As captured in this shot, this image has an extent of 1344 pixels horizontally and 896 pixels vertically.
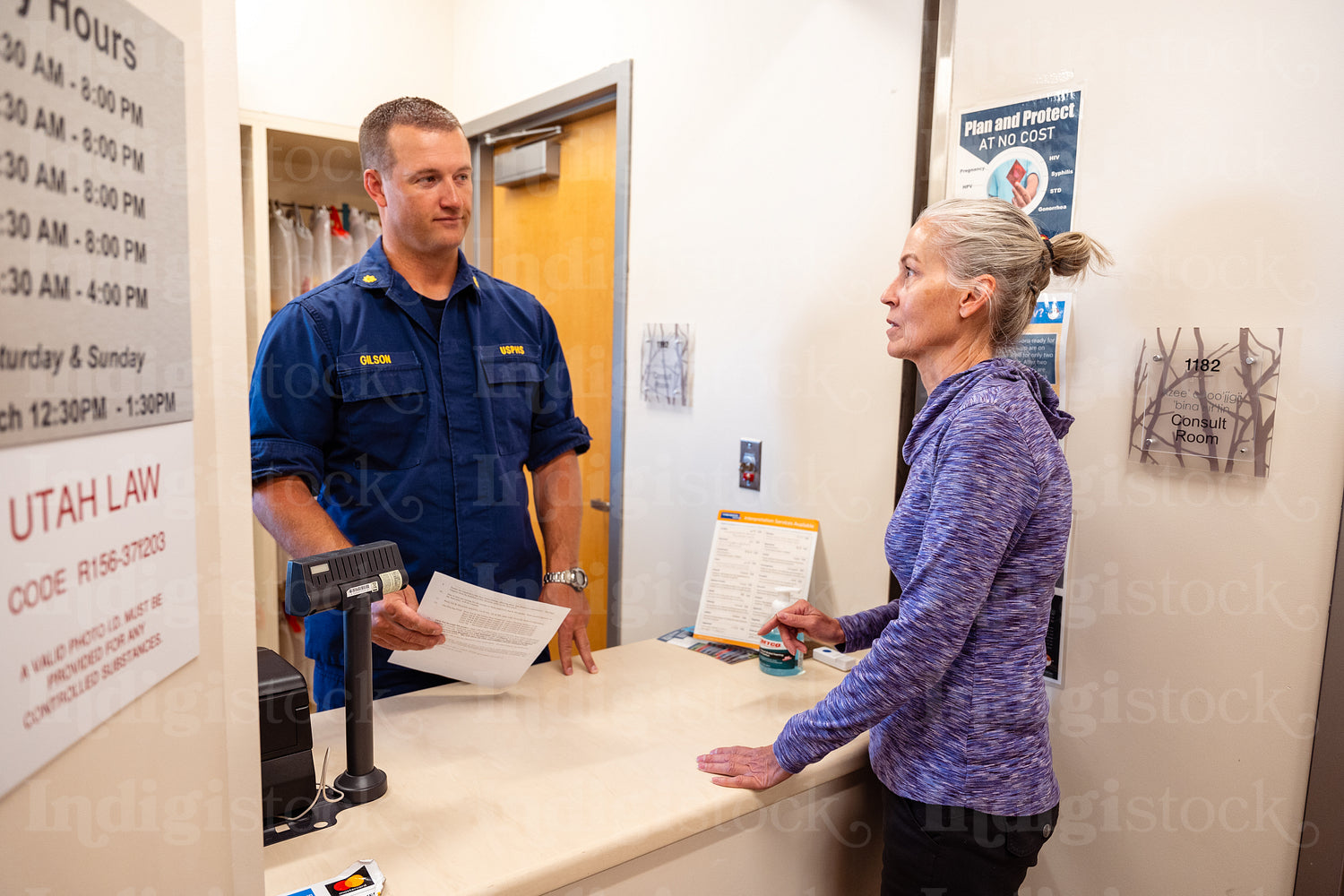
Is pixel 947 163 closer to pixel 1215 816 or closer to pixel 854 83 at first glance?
pixel 854 83

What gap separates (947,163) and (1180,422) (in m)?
0.63

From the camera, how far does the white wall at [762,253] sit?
5.54ft

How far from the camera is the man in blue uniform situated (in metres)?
1.51

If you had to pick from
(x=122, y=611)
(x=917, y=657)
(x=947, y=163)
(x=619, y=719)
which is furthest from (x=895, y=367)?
(x=122, y=611)

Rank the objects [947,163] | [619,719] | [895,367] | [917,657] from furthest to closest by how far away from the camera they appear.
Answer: [895,367]
[947,163]
[619,719]
[917,657]

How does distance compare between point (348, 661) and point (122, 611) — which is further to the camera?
point (348, 661)

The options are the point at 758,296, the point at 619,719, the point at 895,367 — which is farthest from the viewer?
the point at 758,296

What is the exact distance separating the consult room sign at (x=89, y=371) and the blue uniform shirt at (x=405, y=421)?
0.99 m

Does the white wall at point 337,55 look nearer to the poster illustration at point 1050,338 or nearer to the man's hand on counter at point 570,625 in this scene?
the man's hand on counter at point 570,625

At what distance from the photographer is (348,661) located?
3.56 ft

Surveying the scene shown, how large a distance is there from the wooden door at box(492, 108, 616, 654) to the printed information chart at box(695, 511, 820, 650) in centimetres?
73

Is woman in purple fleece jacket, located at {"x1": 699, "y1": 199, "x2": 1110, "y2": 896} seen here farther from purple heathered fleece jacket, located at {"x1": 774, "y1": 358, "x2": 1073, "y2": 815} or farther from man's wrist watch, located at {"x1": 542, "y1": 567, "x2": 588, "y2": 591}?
man's wrist watch, located at {"x1": 542, "y1": 567, "x2": 588, "y2": 591}

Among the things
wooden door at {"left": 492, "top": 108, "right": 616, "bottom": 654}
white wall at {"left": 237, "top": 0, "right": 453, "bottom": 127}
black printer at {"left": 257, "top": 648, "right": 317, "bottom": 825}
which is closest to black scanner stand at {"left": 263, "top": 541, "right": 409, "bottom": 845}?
black printer at {"left": 257, "top": 648, "right": 317, "bottom": 825}

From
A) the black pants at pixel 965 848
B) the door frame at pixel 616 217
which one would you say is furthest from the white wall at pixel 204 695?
the door frame at pixel 616 217
